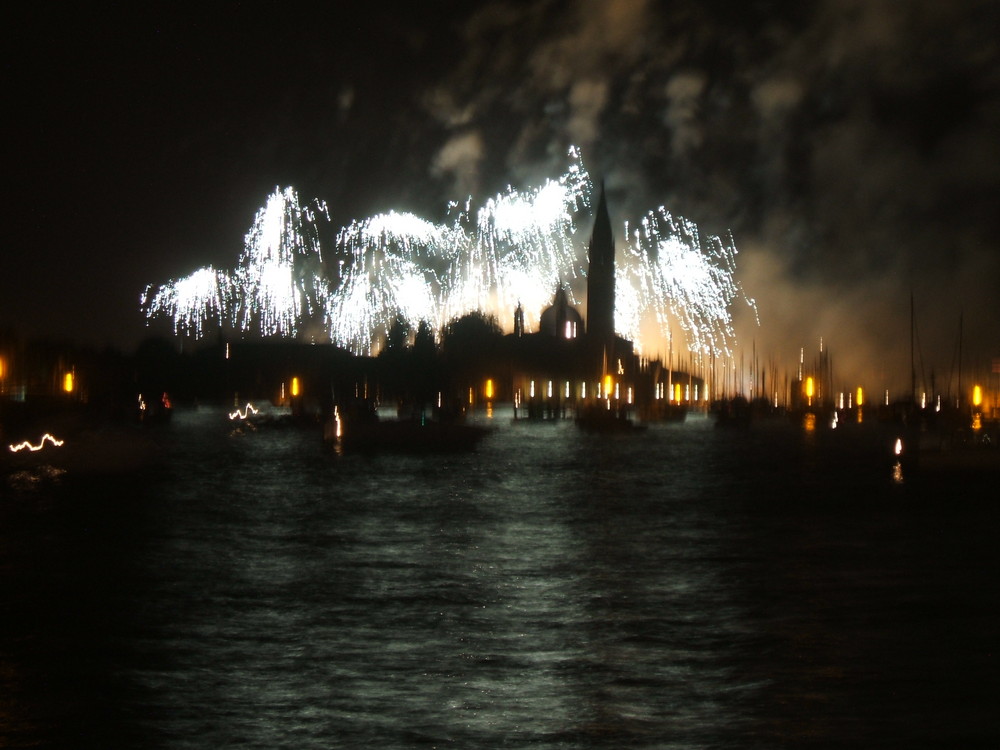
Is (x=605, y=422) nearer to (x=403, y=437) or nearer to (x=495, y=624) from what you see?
(x=403, y=437)

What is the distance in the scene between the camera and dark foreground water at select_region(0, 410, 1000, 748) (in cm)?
717

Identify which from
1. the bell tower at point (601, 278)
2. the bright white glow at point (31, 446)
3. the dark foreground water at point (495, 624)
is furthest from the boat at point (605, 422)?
the bell tower at point (601, 278)

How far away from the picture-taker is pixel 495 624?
10445 millimetres

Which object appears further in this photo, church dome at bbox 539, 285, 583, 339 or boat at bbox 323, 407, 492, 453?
church dome at bbox 539, 285, 583, 339

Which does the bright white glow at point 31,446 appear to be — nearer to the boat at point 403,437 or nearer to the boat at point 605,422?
the boat at point 403,437

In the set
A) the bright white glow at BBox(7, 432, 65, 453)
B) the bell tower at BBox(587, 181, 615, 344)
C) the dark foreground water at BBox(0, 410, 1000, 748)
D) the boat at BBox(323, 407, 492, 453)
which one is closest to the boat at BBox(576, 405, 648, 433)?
the boat at BBox(323, 407, 492, 453)

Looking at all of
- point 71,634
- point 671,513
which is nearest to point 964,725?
point 71,634

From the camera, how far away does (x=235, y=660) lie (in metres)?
8.89

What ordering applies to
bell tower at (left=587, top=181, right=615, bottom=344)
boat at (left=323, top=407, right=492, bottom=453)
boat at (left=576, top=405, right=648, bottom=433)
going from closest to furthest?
boat at (left=323, top=407, right=492, bottom=453) < boat at (left=576, top=405, right=648, bottom=433) < bell tower at (left=587, top=181, right=615, bottom=344)

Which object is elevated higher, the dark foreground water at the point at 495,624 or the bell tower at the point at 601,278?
the bell tower at the point at 601,278

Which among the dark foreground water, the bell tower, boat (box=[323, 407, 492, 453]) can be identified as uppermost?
the bell tower

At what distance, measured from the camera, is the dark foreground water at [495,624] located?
23.5ft

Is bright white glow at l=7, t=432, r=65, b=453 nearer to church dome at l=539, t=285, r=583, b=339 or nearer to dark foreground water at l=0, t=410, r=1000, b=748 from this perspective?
dark foreground water at l=0, t=410, r=1000, b=748

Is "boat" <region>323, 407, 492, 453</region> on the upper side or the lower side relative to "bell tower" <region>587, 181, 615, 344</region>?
lower
